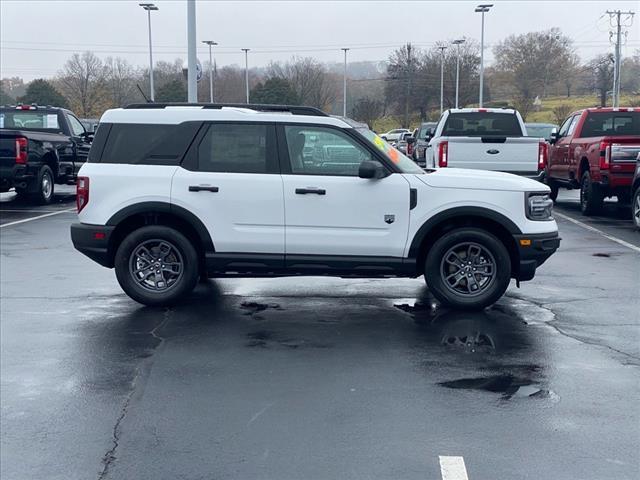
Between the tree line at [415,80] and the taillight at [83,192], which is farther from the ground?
the tree line at [415,80]

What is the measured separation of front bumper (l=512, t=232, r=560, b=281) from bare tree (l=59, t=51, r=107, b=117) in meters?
58.8

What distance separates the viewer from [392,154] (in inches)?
342

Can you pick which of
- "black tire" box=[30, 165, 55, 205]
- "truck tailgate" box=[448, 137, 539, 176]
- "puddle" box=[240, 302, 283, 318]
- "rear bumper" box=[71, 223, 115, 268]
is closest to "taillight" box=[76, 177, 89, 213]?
"rear bumper" box=[71, 223, 115, 268]

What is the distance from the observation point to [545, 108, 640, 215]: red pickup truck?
15586mm

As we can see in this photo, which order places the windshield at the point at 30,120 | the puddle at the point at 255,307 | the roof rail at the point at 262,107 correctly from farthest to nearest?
the windshield at the point at 30,120
the roof rail at the point at 262,107
the puddle at the point at 255,307

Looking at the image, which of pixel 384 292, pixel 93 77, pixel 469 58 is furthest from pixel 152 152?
pixel 469 58

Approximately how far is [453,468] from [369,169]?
159 inches

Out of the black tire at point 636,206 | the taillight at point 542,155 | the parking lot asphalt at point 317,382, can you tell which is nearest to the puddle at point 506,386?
the parking lot asphalt at point 317,382

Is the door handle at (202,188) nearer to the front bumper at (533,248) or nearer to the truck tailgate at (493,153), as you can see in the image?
the front bumper at (533,248)

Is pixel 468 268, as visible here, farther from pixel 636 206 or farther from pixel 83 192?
pixel 636 206

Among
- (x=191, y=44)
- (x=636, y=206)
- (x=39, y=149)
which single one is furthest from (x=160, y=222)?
(x=191, y=44)

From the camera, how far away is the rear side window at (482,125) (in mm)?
17562

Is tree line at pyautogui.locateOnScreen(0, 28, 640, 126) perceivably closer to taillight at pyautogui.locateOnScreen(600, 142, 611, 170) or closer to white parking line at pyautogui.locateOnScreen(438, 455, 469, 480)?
taillight at pyautogui.locateOnScreen(600, 142, 611, 170)

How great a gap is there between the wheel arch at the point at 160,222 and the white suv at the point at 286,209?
13mm
